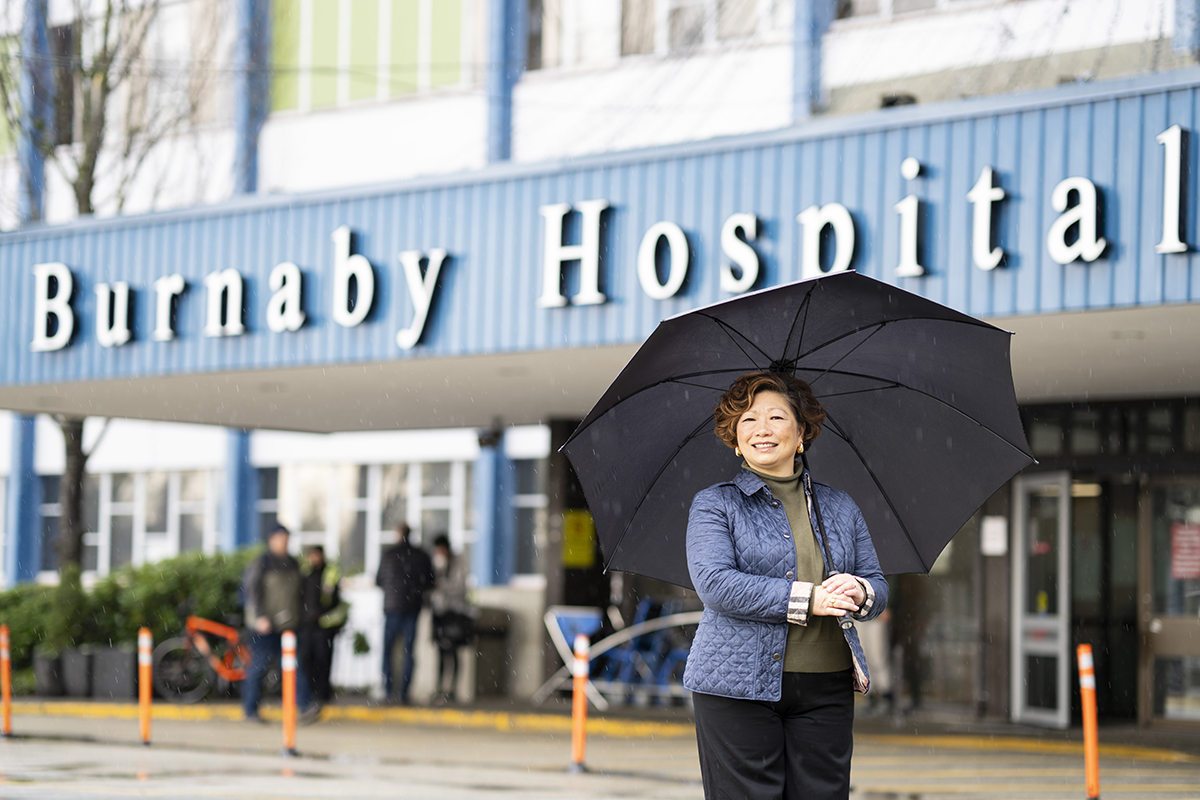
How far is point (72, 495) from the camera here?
2161 centimetres

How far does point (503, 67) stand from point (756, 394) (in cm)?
1758

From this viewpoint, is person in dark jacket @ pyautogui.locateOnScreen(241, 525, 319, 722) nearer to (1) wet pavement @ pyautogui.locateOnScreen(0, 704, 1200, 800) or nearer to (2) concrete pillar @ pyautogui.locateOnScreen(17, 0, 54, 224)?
(1) wet pavement @ pyautogui.locateOnScreen(0, 704, 1200, 800)

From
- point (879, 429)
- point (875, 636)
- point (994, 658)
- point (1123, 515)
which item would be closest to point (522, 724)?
point (875, 636)

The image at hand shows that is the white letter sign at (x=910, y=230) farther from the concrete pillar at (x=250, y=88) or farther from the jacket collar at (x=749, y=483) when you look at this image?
the concrete pillar at (x=250, y=88)

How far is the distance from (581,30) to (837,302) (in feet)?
56.7

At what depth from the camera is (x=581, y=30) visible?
21531mm

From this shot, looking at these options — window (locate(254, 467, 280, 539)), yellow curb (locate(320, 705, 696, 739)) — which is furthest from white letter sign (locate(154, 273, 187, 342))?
window (locate(254, 467, 280, 539))

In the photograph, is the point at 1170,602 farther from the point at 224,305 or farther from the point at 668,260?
the point at 224,305

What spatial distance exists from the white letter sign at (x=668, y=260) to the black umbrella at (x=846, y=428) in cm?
715

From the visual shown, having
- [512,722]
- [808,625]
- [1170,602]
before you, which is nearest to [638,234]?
[512,722]

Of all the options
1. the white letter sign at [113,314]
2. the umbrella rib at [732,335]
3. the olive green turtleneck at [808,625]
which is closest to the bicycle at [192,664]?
the white letter sign at [113,314]

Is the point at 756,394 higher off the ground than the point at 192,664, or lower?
higher

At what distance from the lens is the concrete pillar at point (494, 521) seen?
74.1ft

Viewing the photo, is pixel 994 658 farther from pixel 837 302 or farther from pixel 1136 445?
pixel 837 302
